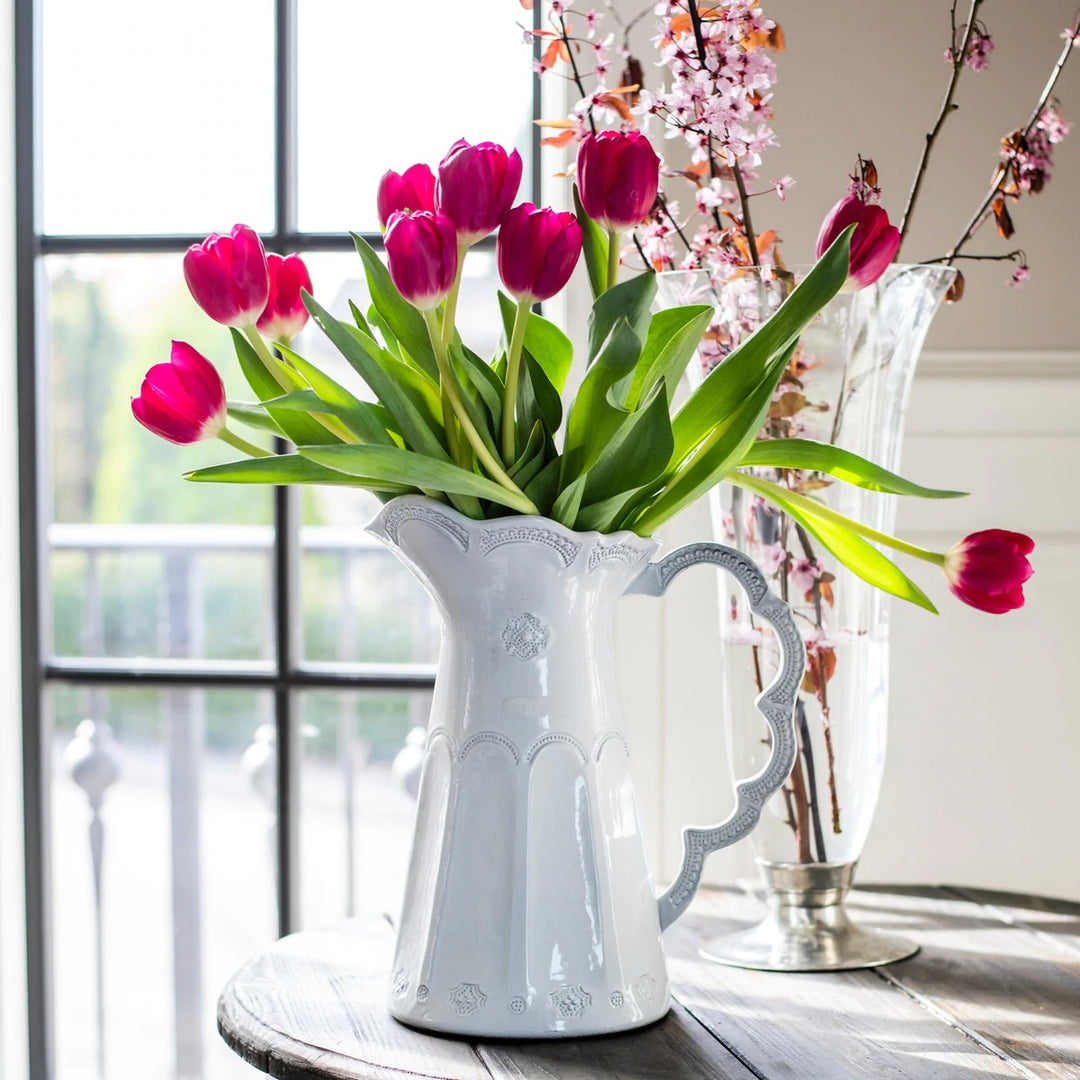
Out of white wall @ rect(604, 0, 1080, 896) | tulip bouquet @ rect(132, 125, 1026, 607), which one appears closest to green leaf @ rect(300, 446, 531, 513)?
tulip bouquet @ rect(132, 125, 1026, 607)

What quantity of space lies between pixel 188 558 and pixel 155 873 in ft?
1.44

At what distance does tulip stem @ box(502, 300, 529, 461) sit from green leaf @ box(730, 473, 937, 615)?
162mm

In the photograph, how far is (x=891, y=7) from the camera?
129cm

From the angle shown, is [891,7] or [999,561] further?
[891,7]

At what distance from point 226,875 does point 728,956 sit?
1.05m

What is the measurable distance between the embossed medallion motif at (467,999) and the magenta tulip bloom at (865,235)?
431mm

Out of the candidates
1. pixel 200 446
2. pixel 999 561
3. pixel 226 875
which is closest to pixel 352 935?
pixel 999 561

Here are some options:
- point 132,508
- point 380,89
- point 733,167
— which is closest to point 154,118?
point 380,89

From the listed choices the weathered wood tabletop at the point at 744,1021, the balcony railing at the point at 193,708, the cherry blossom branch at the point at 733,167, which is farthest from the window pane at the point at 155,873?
the cherry blossom branch at the point at 733,167

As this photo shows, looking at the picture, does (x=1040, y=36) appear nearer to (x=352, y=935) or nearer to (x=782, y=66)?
(x=782, y=66)

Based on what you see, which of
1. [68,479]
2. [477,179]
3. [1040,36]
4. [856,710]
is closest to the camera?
[477,179]

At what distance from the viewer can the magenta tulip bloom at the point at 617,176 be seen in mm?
595

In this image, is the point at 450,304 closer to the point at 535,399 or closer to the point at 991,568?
the point at 535,399

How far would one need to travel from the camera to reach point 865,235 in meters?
0.68
